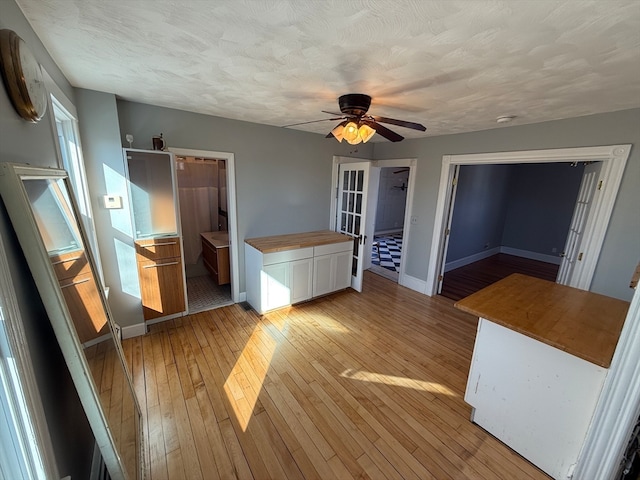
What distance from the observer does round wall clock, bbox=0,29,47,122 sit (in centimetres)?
87

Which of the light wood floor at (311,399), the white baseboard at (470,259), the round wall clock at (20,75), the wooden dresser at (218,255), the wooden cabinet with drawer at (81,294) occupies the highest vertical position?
the round wall clock at (20,75)

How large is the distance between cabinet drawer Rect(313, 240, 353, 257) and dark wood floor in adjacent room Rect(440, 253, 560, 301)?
5.60ft

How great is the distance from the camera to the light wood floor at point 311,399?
62.0 inches

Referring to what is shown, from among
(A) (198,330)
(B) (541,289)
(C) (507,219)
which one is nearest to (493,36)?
(B) (541,289)

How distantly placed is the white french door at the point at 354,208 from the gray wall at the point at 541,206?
15.1ft

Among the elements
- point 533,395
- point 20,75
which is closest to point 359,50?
point 20,75

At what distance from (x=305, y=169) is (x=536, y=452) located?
3586 mm

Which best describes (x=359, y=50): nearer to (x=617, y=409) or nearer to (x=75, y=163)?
(x=617, y=409)

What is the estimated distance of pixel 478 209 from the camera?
211 inches

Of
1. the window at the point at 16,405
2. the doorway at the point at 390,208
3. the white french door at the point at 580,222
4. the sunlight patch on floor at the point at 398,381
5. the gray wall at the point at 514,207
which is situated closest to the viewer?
the window at the point at 16,405

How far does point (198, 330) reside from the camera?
112 inches

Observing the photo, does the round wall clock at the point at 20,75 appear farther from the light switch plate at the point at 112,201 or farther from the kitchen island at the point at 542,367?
the kitchen island at the point at 542,367

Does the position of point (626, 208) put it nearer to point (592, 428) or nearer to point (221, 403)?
point (592, 428)

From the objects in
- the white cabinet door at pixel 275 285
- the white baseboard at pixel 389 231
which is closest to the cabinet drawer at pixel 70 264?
the white cabinet door at pixel 275 285
